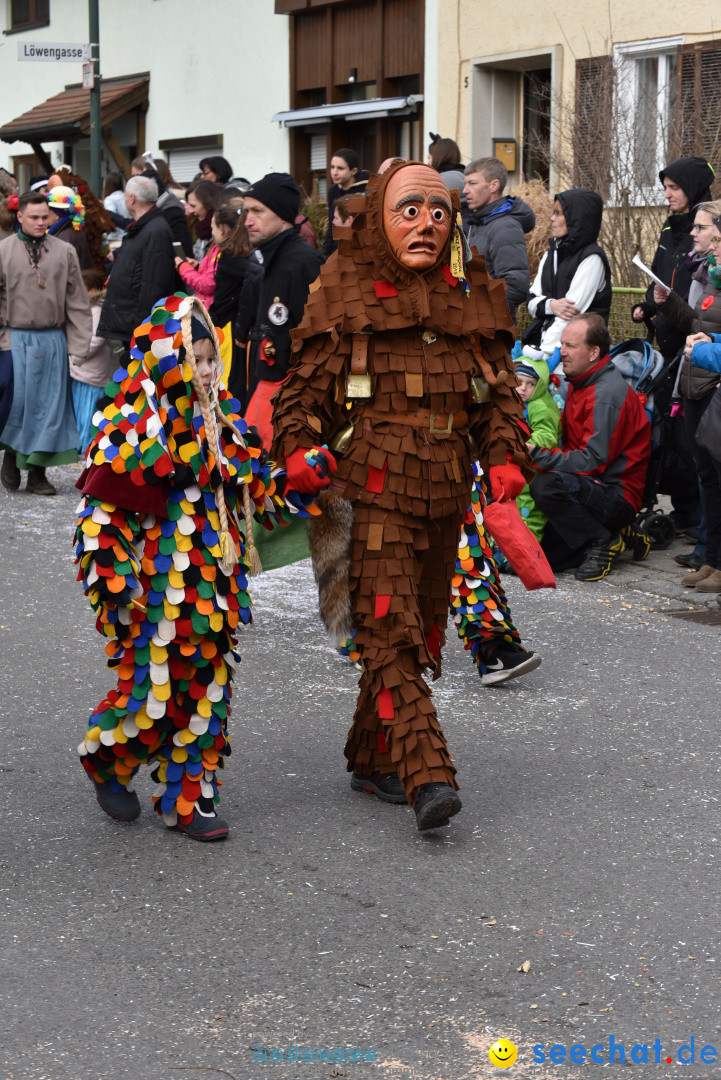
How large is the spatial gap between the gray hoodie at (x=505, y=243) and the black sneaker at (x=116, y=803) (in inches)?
189

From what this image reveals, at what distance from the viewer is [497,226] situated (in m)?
8.55

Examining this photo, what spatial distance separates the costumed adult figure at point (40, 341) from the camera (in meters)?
10.1

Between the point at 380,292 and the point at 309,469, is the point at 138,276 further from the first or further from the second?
the point at 309,469

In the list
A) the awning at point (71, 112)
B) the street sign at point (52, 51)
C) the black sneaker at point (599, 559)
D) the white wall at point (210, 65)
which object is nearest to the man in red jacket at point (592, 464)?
the black sneaker at point (599, 559)

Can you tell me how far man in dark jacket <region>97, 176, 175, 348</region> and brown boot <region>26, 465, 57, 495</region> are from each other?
113cm

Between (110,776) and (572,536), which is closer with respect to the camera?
(110,776)

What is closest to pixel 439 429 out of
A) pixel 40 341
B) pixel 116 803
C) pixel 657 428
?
pixel 116 803

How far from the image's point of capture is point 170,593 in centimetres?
412

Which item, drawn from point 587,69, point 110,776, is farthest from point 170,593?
point 587,69

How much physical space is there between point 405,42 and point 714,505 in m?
12.7

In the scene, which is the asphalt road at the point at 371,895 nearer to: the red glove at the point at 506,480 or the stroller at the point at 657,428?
the red glove at the point at 506,480

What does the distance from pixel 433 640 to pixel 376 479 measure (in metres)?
Answer: 0.62

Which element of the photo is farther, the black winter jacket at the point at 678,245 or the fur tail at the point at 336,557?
the black winter jacket at the point at 678,245

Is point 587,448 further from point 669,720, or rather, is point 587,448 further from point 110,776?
point 110,776
